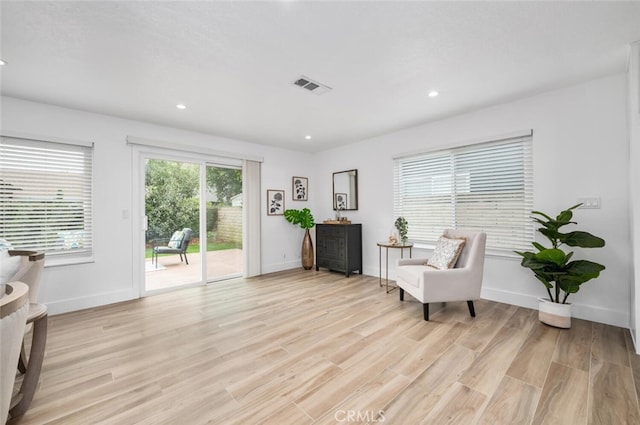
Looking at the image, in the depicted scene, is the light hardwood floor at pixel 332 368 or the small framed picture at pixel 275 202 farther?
the small framed picture at pixel 275 202

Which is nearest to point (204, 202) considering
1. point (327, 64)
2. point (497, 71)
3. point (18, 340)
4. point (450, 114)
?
point (327, 64)

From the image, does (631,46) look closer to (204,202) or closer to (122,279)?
(204,202)

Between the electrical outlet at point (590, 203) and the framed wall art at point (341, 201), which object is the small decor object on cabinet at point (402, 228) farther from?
the electrical outlet at point (590, 203)

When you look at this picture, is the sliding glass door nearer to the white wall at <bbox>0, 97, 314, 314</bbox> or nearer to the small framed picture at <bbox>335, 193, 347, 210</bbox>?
the white wall at <bbox>0, 97, 314, 314</bbox>

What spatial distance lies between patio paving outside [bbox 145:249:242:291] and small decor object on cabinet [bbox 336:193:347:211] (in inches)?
81.3

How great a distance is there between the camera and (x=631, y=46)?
2195 mm

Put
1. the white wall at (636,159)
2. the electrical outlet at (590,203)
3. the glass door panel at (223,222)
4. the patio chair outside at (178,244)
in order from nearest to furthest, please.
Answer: the white wall at (636,159), the electrical outlet at (590,203), the patio chair outside at (178,244), the glass door panel at (223,222)

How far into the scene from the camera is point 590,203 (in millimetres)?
2832

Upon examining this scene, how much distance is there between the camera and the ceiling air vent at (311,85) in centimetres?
270

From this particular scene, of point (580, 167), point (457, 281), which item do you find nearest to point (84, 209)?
point (457, 281)

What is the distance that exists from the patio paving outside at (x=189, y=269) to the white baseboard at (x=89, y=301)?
31 cm

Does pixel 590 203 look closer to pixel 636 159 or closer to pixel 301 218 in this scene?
pixel 636 159

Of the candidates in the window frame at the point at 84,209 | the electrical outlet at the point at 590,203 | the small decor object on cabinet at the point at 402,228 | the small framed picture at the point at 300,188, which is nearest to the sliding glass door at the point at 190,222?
the window frame at the point at 84,209

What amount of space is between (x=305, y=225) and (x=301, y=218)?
0.54 feet
